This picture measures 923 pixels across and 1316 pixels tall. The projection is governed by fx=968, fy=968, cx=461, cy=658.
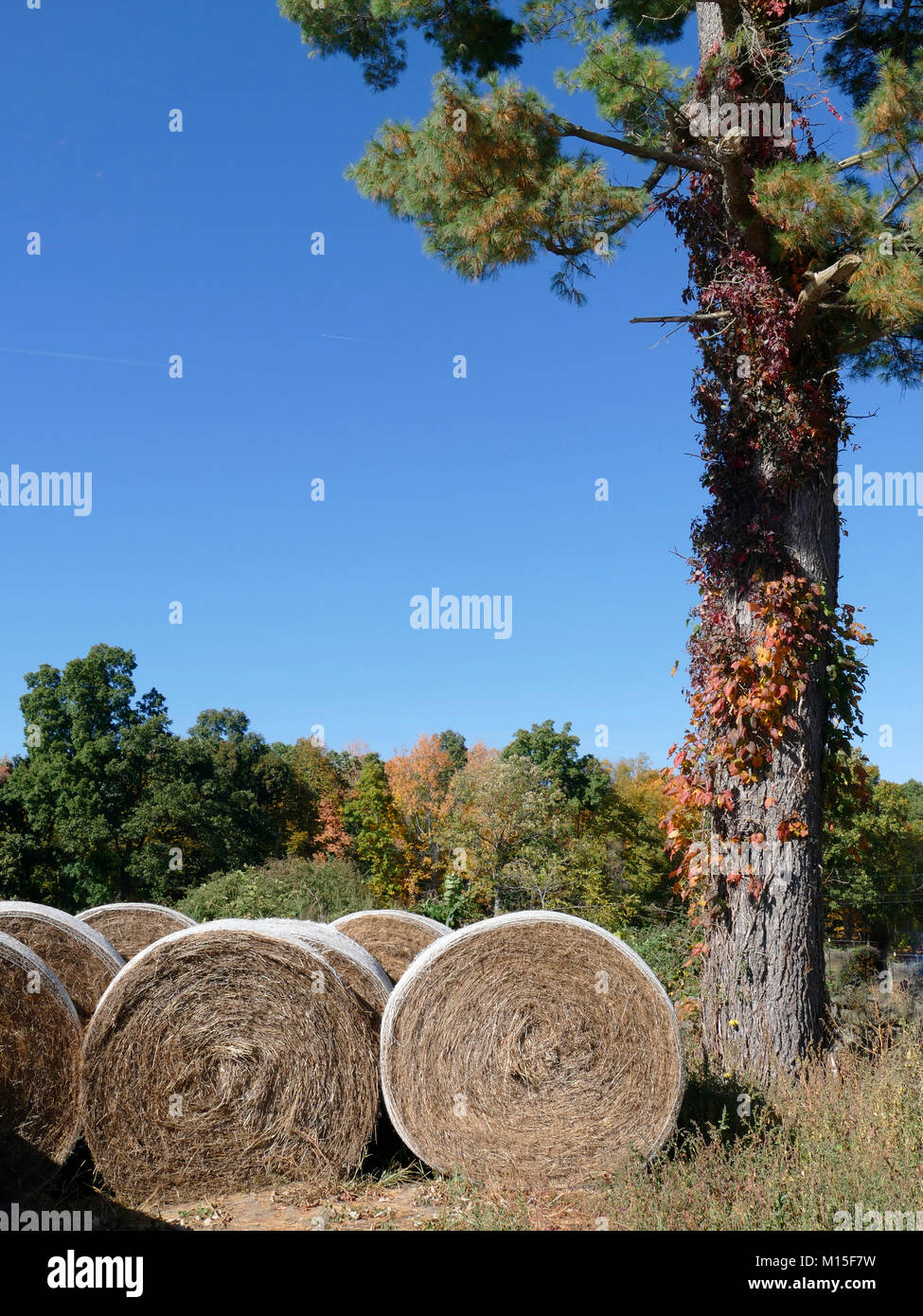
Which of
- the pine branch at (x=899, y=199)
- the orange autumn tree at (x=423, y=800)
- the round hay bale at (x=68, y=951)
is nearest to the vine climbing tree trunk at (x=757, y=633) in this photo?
the pine branch at (x=899, y=199)

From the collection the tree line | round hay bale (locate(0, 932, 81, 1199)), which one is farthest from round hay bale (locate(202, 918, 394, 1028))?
the tree line

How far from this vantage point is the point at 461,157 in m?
7.72

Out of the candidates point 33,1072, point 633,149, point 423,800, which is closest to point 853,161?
point 633,149

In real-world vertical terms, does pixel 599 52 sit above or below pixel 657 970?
above

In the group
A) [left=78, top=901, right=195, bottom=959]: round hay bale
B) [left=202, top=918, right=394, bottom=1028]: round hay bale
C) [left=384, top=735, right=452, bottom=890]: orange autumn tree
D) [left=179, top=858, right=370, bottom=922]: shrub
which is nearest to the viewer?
[left=202, top=918, right=394, bottom=1028]: round hay bale

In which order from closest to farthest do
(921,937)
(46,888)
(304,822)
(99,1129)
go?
(99,1129) < (46,888) < (921,937) < (304,822)

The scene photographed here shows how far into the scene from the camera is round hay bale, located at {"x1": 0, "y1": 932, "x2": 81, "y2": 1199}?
5668mm

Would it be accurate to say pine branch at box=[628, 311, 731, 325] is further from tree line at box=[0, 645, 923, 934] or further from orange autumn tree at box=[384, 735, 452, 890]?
orange autumn tree at box=[384, 735, 452, 890]

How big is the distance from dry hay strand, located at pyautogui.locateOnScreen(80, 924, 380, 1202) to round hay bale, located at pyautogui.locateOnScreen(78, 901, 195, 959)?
321 centimetres

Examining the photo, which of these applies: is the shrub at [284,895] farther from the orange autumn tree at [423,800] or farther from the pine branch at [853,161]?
the orange autumn tree at [423,800]

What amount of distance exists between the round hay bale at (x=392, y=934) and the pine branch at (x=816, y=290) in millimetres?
5932

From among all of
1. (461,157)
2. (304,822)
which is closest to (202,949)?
(461,157)
